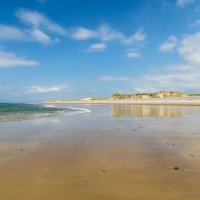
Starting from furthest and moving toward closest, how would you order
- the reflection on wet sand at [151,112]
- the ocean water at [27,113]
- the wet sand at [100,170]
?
the reflection on wet sand at [151,112]
the ocean water at [27,113]
the wet sand at [100,170]

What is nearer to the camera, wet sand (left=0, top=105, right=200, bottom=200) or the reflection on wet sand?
wet sand (left=0, top=105, right=200, bottom=200)

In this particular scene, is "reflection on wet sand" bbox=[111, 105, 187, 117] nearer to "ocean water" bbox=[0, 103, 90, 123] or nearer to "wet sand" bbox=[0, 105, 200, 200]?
"ocean water" bbox=[0, 103, 90, 123]

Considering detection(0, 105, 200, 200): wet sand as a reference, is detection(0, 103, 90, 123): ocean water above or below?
above

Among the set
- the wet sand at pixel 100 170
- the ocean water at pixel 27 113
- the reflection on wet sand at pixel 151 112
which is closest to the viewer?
the wet sand at pixel 100 170

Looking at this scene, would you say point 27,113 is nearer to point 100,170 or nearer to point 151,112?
point 151,112

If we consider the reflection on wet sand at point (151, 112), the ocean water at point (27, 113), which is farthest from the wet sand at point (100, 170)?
the reflection on wet sand at point (151, 112)

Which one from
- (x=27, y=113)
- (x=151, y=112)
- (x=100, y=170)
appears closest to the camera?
(x=100, y=170)

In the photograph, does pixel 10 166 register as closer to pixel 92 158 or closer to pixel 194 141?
pixel 92 158

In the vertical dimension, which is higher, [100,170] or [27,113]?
[27,113]

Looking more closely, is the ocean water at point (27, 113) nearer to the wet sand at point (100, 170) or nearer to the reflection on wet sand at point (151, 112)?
the reflection on wet sand at point (151, 112)

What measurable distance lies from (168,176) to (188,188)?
0.74 metres

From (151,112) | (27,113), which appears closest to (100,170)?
(151,112)

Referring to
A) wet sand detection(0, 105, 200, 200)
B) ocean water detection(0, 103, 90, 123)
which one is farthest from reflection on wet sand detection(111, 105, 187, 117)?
wet sand detection(0, 105, 200, 200)

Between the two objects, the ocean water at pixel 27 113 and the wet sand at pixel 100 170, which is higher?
the ocean water at pixel 27 113
